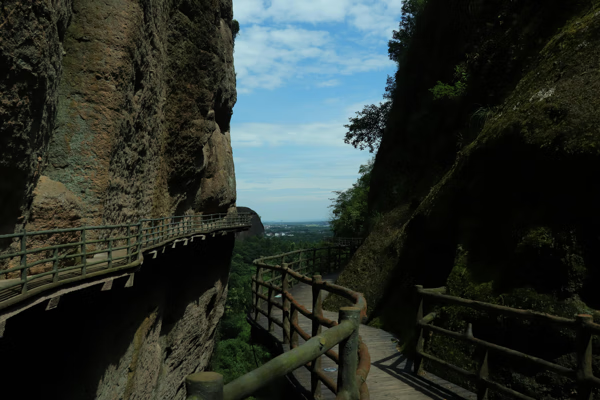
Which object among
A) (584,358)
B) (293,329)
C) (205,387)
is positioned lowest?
(293,329)

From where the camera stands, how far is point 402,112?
24.8m

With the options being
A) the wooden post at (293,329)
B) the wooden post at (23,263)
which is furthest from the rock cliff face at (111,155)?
the wooden post at (293,329)

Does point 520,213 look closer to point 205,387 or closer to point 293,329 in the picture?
point 293,329

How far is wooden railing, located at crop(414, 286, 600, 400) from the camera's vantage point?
4.65 meters

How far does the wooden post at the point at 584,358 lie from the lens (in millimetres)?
4637

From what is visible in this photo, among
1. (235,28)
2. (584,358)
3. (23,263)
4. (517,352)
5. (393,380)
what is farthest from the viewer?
(235,28)

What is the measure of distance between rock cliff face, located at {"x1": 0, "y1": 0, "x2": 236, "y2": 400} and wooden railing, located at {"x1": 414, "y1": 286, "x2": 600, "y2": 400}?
6.22 metres

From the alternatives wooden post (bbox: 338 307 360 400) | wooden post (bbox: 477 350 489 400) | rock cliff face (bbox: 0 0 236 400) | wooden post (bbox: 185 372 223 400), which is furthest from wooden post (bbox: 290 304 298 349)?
wooden post (bbox: 185 372 223 400)

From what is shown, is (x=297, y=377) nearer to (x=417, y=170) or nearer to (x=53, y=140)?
(x=53, y=140)

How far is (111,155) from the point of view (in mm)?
12773

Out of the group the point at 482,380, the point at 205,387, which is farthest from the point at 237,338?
the point at 205,387

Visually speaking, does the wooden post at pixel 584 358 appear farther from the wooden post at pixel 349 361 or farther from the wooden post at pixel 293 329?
the wooden post at pixel 293 329

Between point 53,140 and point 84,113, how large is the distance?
113 cm

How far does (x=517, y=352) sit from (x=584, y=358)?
2.73ft
